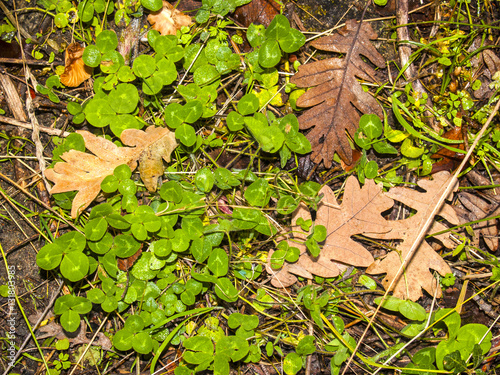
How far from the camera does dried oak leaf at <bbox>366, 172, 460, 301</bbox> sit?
3.05 meters

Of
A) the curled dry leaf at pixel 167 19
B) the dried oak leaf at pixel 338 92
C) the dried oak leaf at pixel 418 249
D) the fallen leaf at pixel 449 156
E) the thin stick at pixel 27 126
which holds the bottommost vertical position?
the dried oak leaf at pixel 418 249

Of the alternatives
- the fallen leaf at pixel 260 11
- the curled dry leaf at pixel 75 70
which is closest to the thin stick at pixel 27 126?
the curled dry leaf at pixel 75 70

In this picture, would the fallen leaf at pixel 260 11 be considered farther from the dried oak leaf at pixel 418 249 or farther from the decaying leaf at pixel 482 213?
the decaying leaf at pixel 482 213

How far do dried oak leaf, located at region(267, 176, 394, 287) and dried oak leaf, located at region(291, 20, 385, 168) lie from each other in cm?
33

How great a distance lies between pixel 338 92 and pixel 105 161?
215cm

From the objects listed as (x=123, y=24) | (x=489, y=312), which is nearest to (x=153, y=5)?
(x=123, y=24)

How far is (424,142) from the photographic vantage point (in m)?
3.15

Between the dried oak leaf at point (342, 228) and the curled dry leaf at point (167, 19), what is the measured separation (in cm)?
198

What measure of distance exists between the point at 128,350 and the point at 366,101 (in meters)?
3.08

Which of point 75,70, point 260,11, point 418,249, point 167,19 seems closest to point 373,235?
point 418,249

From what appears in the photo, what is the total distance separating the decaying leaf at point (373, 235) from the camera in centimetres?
304

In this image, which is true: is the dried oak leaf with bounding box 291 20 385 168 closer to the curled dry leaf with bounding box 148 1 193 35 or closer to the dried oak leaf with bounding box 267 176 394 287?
the dried oak leaf with bounding box 267 176 394 287

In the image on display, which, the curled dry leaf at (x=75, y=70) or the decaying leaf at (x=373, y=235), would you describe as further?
the curled dry leaf at (x=75, y=70)

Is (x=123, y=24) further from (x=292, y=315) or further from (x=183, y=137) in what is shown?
(x=292, y=315)
